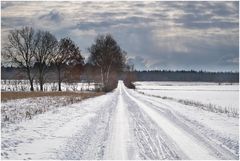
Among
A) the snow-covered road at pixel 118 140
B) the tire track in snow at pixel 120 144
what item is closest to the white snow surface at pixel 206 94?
the snow-covered road at pixel 118 140

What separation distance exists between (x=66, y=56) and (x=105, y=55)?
24.6 ft

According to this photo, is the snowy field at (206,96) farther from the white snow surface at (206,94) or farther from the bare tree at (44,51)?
the bare tree at (44,51)

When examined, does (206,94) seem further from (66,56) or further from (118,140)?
(118,140)

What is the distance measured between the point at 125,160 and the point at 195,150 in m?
2.62

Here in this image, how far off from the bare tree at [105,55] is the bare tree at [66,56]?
121 inches

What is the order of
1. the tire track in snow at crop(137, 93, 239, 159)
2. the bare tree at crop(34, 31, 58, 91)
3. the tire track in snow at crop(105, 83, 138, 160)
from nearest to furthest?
1. the tire track in snow at crop(105, 83, 138, 160)
2. the tire track in snow at crop(137, 93, 239, 159)
3. the bare tree at crop(34, 31, 58, 91)

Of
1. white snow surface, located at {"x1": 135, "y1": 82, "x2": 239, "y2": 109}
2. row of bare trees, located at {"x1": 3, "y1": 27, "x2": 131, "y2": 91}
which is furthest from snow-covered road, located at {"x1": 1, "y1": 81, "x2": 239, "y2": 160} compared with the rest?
row of bare trees, located at {"x1": 3, "y1": 27, "x2": 131, "y2": 91}

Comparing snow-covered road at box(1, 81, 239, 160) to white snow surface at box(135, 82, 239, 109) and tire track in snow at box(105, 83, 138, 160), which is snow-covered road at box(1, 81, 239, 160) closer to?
tire track in snow at box(105, 83, 138, 160)

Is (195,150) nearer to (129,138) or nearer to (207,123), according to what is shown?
(129,138)

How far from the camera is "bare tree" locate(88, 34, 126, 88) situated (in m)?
73.1

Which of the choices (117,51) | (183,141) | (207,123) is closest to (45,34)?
(117,51)

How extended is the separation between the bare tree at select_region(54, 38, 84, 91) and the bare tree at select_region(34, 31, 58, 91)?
4.52ft

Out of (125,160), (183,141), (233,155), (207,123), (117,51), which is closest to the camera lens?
(125,160)

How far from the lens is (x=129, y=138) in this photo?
43.0ft
